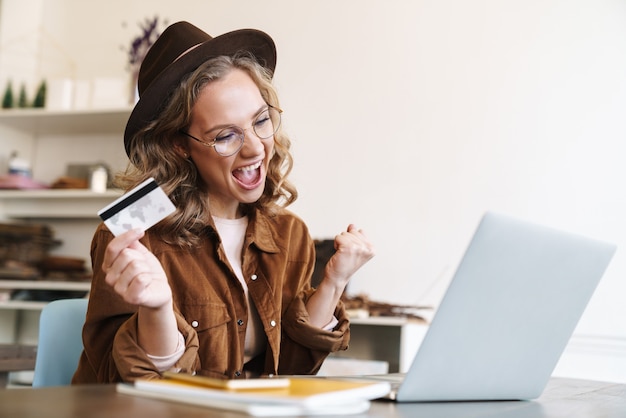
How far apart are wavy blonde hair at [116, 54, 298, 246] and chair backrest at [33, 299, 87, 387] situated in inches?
11.0

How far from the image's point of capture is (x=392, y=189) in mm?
3826

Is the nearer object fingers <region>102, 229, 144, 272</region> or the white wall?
fingers <region>102, 229, 144, 272</region>

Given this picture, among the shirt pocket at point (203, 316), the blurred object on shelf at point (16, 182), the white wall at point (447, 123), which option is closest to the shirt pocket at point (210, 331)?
the shirt pocket at point (203, 316)

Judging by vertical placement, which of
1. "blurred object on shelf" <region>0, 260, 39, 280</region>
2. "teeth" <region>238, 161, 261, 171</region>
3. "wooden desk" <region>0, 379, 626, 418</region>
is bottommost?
"blurred object on shelf" <region>0, 260, 39, 280</region>

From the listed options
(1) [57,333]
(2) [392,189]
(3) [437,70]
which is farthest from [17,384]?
(3) [437,70]

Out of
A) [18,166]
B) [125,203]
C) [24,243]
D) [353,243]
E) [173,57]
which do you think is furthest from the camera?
[18,166]

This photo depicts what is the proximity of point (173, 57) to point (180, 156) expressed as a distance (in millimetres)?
227

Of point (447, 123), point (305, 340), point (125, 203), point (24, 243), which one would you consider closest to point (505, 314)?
point (125, 203)

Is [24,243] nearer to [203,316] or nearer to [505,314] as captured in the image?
[203,316]

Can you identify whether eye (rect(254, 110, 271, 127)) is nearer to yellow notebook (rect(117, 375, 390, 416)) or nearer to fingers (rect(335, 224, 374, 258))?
fingers (rect(335, 224, 374, 258))

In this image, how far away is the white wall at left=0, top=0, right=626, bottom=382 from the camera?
3514 millimetres

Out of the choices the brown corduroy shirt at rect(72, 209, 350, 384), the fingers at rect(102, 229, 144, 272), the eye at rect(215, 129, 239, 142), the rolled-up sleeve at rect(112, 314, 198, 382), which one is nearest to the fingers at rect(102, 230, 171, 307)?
the fingers at rect(102, 229, 144, 272)

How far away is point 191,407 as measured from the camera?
79 centimetres

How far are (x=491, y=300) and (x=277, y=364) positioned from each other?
0.76m
